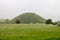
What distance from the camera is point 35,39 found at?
117ft

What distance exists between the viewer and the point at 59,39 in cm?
3625

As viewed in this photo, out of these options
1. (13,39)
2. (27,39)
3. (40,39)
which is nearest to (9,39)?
(13,39)

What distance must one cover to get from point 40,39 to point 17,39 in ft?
15.6

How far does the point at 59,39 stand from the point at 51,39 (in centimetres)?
186

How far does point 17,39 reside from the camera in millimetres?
35312

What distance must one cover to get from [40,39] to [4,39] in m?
7.40

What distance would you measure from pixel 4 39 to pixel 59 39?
11482mm

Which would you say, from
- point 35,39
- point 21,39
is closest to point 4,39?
point 21,39

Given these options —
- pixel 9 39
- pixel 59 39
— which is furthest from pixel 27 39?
pixel 59 39

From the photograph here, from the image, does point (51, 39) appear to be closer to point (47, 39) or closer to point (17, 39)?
point (47, 39)

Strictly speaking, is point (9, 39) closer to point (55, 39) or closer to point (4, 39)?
point (4, 39)

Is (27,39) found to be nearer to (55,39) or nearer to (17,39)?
(17,39)

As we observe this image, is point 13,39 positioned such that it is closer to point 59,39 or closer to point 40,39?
point 40,39

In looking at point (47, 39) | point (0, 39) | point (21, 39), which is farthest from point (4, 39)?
point (47, 39)
